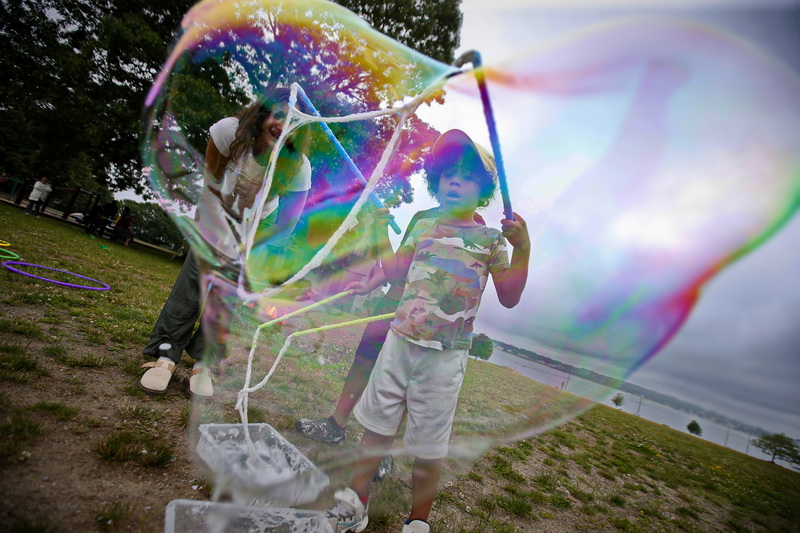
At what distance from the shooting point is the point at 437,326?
1.71 metres

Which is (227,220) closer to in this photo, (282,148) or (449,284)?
(282,148)

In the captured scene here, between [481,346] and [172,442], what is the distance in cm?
180

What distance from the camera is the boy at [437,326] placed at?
5.47ft

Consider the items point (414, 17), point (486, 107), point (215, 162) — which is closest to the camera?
point (486, 107)

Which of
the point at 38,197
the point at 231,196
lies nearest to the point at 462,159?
the point at 231,196

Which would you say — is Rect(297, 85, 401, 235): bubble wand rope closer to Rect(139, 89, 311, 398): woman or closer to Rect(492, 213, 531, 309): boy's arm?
Rect(139, 89, 311, 398): woman

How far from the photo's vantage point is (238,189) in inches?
78.0

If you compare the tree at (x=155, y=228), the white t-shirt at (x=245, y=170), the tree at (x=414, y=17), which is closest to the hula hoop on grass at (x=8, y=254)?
the white t-shirt at (x=245, y=170)

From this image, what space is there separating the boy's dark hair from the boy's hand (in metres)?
0.24

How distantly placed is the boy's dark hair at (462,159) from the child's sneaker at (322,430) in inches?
73.1

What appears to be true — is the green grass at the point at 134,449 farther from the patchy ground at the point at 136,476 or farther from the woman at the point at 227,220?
the woman at the point at 227,220

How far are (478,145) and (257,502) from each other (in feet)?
6.07

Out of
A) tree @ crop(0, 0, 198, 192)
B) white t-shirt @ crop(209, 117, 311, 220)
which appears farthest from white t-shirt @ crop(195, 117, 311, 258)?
tree @ crop(0, 0, 198, 192)

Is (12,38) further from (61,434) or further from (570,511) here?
(570,511)
